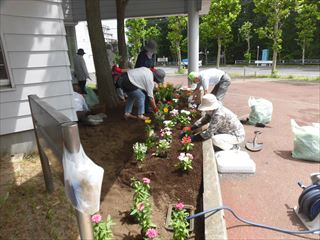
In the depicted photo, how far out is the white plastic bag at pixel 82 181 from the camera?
129 cm

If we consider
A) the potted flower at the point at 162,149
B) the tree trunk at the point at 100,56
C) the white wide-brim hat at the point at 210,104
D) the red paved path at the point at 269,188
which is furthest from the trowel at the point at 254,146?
the tree trunk at the point at 100,56

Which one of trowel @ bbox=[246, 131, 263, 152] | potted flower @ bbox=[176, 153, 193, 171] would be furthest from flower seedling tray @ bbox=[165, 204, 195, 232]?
trowel @ bbox=[246, 131, 263, 152]

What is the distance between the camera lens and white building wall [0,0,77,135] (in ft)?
14.0

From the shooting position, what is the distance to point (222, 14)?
76.3 ft

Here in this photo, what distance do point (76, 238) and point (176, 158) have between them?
1.94 m

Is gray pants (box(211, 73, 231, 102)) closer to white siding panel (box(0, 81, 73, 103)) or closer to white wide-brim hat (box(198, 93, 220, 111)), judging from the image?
white wide-brim hat (box(198, 93, 220, 111))

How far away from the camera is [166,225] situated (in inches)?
114

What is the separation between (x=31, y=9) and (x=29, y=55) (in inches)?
29.1

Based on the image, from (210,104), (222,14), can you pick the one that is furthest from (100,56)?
(222,14)

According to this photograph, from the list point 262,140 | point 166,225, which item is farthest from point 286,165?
point 166,225

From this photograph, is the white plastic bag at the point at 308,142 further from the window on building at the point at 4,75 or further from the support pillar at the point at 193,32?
the support pillar at the point at 193,32

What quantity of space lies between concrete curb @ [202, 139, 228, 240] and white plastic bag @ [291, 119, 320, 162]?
1.49 meters

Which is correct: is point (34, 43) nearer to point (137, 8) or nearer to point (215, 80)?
point (215, 80)

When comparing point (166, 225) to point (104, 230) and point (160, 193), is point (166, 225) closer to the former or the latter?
point (160, 193)
